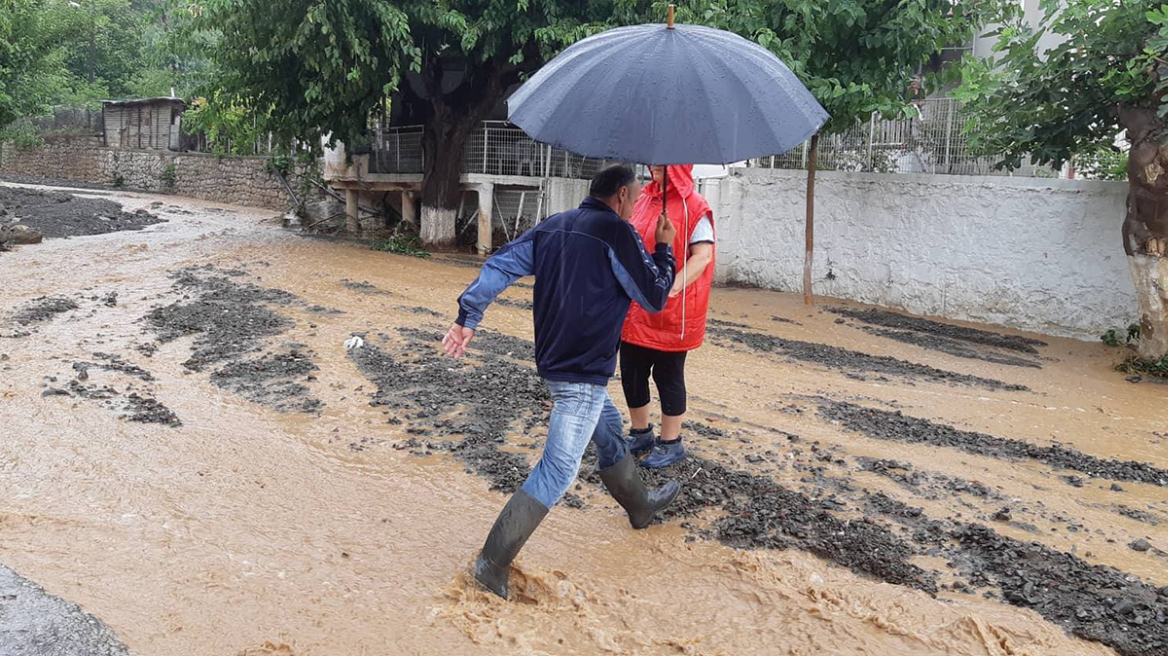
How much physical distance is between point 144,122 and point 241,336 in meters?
28.6

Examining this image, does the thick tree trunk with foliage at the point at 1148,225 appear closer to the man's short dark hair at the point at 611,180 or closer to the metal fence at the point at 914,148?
the metal fence at the point at 914,148

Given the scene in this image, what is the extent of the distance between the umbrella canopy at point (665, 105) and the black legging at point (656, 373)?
57.3 inches

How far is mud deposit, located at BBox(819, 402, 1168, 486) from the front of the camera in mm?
5559

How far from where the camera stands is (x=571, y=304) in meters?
3.44

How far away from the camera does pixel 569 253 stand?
136 inches

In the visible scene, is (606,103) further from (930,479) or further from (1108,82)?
(1108,82)

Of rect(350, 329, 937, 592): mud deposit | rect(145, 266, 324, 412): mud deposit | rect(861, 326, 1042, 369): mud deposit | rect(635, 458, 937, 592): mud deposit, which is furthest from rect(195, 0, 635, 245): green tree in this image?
rect(635, 458, 937, 592): mud deposit

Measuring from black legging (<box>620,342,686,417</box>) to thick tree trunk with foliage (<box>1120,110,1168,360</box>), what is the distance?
629 centimetres

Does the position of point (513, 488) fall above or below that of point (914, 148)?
below

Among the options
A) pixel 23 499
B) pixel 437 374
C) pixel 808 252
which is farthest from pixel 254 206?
pixel 23 499

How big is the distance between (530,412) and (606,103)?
292cm

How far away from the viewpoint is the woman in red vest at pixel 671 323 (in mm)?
4172

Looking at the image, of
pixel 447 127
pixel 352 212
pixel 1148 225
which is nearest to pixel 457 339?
pixel 1148 225

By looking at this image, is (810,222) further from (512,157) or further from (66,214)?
(66,214)
